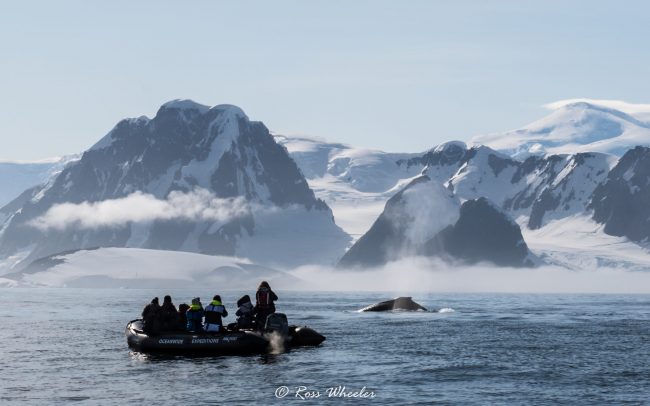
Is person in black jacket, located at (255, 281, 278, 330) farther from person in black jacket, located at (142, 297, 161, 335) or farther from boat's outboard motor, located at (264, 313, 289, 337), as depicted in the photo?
person in black jacket, located at (142, 297, 161, 335)

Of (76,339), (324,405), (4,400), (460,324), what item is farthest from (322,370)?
(460,324)

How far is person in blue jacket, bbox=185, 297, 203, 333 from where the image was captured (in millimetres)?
83312

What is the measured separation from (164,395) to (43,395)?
268 inches

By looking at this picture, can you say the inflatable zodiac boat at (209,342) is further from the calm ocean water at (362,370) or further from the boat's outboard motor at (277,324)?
the calm ocean water at (362,370)

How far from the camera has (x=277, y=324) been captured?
8525 centimetres

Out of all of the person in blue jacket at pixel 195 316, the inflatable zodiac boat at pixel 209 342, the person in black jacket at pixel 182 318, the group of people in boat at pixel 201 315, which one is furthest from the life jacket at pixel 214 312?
the person in black jacket at pixel 182 318

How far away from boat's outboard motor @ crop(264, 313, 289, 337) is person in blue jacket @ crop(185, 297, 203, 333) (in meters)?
5.10

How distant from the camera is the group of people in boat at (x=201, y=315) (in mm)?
83125

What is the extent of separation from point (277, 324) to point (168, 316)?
27.2 feet

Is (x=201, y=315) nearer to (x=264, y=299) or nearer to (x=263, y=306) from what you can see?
(x=263, y=306)

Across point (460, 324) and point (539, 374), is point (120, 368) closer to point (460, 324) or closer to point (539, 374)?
point (539, 374)

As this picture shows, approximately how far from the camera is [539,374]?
73562mm

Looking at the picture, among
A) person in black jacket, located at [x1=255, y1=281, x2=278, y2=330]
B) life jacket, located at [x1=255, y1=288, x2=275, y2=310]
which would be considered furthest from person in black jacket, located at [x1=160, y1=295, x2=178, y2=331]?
life jacket, located at [x1=255, y1=288, x2=275, y2=310]

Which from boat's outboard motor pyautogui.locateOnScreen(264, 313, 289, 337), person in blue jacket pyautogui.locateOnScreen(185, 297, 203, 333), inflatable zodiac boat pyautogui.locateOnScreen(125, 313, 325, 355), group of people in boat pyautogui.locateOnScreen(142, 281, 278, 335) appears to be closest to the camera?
inflatable zodiac boat pyautogui.locateOnScreen(125, 313, 325, 355)
